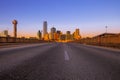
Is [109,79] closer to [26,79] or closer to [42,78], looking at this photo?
[42,78]

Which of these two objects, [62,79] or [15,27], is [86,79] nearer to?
[62,79]

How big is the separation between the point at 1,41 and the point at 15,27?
396 feet

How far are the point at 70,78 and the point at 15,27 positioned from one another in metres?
158

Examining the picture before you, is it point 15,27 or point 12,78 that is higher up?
point 15,27

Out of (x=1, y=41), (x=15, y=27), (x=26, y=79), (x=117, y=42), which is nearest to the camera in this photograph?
(x=26, y=79)

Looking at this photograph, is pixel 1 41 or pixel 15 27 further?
pixel 15 27

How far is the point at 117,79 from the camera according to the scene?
531cm

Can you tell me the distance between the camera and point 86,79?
17.2 feet

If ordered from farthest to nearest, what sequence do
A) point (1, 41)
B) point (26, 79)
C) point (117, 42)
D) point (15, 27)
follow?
point (15, 27) < point (1, 41) < point (117, 42) < point (26, 79)

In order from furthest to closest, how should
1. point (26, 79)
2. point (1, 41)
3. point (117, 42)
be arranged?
point (1, 41) → point (117, 42) → point (26, 79)

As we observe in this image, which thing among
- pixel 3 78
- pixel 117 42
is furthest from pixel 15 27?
pixel 3 78

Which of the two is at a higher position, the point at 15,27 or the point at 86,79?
the point at 15,27

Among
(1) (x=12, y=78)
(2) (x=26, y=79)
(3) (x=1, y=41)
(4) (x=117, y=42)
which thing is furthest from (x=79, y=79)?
(3) (x=1, y=41)

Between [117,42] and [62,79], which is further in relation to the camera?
[117,42]
